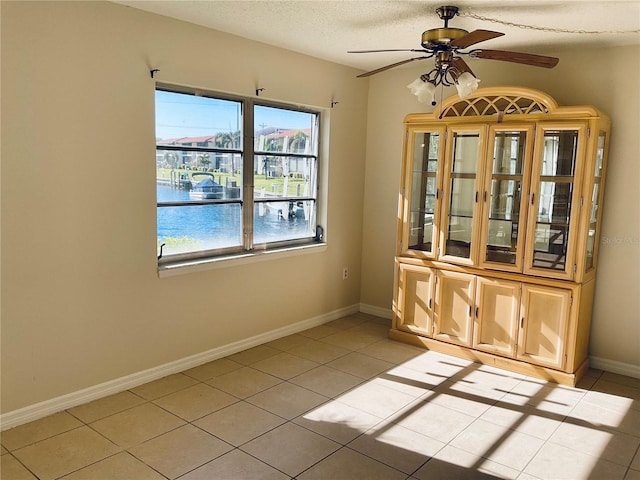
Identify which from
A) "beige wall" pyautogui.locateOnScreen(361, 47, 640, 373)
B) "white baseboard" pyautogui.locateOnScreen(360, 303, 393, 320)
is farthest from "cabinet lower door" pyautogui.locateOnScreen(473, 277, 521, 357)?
"white baseboard" pyautogui.locateOnScreen(360, 303, 393, 320)

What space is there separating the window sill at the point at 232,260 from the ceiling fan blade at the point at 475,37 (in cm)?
222

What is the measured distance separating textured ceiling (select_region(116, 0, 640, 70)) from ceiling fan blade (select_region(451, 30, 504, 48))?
1.14 feet

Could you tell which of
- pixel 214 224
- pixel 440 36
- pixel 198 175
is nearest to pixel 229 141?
pixel 198 175

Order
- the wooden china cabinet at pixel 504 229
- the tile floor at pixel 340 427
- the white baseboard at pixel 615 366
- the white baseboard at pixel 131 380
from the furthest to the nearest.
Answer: the white baseboard at pixel 615 366
the wooden china cabinet at pixel 504 229
the white baseboard at pixel 131 380
the tile floor at pixel 340 427

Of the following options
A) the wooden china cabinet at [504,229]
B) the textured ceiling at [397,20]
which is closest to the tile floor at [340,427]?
the wooden china cabinet at [504,229]

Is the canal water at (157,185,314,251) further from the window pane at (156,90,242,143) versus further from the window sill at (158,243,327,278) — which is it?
the window pane at (156,90,242,143)

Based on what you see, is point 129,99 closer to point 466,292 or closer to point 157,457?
point 157,457

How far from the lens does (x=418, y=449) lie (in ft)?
9.21

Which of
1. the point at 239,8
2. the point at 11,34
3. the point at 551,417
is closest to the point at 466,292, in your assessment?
the point at 551,417

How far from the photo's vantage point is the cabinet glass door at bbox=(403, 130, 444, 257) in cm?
426

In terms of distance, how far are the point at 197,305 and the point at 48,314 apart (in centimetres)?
107

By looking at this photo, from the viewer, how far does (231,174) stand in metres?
4.04

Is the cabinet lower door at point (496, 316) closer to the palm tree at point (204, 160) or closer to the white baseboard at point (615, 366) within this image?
the white baseboard at point (615, 366)

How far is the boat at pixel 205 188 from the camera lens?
3.78 metres
